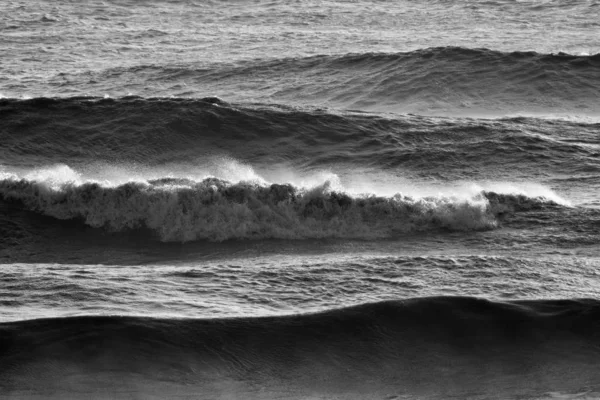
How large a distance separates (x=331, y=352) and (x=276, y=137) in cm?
908

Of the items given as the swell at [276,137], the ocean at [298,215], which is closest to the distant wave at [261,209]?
the ocean at [298,215]

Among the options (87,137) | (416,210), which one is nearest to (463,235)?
(416,210)

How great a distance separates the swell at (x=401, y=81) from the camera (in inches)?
843

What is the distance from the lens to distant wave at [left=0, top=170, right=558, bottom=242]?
13.9 metres

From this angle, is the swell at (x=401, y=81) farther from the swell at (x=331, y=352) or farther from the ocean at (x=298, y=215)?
the swell at (x=331, y=352)

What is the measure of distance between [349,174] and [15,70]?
32.8 ft

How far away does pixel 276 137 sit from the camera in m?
18.7

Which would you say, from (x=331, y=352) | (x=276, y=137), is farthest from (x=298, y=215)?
(x=276, y=137)

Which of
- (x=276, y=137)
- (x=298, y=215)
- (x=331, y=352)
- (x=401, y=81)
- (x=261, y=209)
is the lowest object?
(x=331, y=352)

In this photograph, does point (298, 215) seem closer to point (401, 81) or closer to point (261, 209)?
point (261, 209)

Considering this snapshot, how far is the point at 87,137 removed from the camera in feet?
60.4

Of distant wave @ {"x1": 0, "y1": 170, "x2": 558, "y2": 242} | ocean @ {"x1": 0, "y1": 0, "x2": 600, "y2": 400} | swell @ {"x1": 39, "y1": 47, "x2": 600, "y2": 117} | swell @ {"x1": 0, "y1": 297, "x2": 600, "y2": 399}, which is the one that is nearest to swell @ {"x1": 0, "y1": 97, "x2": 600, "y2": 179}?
ocean @ {"x1": 0, "y1": 0, "x2": 600, "y2": 400}

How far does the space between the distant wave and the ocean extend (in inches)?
1.5

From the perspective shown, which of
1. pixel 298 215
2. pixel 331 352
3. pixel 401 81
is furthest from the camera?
pixel 401 81
